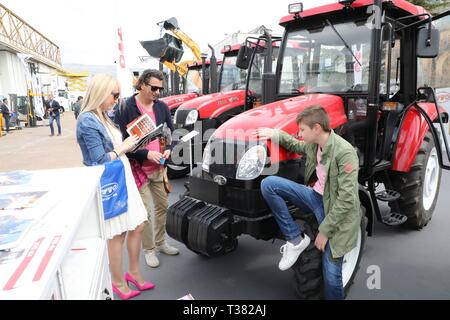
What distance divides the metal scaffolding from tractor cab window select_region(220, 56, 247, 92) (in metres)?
18.4

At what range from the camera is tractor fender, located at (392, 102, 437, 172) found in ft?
10.7

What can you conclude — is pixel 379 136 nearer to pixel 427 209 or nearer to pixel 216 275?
pixel 427 209

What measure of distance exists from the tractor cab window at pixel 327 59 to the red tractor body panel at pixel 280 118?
205 millimetres

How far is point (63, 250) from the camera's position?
1036 mm

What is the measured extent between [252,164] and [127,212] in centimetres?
94

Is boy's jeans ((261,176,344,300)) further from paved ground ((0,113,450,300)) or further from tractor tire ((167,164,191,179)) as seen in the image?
tractor tire ((167,164,191,179))

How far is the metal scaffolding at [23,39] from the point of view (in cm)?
2098

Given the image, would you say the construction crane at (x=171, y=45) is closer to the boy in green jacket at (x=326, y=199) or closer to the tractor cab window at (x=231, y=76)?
the tractor cab window at (x=231, y=76)

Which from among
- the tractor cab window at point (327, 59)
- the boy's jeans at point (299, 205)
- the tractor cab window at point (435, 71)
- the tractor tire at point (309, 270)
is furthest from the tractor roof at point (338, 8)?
the tractor tire at point (309, 270)

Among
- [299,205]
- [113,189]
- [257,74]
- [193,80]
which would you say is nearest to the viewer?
[113,189]

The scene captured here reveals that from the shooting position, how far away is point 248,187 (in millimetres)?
2471

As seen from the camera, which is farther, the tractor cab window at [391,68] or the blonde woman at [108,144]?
the tractor cab window at [391,68]

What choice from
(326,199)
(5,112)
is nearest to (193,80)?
(326,199)

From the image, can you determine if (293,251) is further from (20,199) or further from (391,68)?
(391,68)
